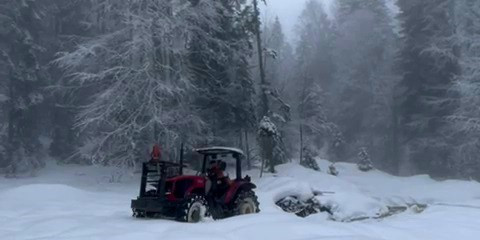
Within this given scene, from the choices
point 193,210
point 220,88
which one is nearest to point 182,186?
point 193,210

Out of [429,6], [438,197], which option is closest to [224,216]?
[438,197]

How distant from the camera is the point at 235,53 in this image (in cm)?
2900

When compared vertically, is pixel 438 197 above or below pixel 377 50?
below

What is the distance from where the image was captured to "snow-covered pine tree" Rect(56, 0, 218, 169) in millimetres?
24188

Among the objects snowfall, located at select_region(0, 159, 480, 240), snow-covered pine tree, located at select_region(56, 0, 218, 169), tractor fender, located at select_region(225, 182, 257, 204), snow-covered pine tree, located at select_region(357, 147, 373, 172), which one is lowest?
snowfall, located at select_region(0, 159, 480, 240)

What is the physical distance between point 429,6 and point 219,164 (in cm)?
3476

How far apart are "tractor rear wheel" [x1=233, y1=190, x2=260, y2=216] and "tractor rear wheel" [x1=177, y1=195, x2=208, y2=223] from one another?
1206 mm

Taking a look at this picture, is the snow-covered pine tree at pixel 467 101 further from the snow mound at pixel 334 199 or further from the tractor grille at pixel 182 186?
the tractor grille at pixel 182 186

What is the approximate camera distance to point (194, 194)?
1312 cm

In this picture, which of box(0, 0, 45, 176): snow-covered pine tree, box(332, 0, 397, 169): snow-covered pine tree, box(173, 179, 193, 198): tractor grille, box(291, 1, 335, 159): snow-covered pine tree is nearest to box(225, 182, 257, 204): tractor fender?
box(173, 179, 193, 198): tractor grille

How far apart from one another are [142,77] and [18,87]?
14.5 metres

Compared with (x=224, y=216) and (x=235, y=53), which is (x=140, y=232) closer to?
(x=224, y=216)

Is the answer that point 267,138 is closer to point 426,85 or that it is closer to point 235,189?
point 235,189

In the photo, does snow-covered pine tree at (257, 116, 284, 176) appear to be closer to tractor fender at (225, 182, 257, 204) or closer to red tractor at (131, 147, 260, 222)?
tractor fender at (225, 182, 257, 204)
